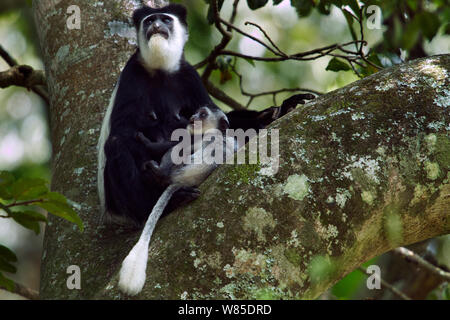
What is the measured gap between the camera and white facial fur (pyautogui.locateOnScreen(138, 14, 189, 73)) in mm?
2572

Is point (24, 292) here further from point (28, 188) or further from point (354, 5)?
point (354, 5)

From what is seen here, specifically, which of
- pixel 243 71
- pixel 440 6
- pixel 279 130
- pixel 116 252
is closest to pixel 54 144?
pixel 116 252

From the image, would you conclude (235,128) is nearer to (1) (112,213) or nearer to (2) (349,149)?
(1) (112,213)

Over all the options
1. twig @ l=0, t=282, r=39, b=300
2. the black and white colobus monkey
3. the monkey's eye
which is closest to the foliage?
the black and white colobus monkey

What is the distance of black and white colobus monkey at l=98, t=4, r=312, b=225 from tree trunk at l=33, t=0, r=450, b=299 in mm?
332

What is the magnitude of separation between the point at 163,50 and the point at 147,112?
0.33 meters

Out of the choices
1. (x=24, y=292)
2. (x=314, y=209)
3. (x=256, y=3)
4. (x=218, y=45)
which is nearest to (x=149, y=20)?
(x=218, y=45)

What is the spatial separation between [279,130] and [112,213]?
85 centimetres

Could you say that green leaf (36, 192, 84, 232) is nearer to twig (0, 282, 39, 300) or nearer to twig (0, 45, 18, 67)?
twig (0, 282, 39, 300)

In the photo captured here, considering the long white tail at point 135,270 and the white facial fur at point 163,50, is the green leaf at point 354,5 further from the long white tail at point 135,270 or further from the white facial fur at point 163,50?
the long white tail at point 135,270

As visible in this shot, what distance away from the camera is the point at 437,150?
1621 millimetres

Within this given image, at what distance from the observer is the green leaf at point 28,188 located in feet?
4.65

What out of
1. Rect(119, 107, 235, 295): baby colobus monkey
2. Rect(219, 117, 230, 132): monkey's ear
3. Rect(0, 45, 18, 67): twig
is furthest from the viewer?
Rect(0, 45, 18, 67): twig

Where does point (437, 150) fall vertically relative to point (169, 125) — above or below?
below
